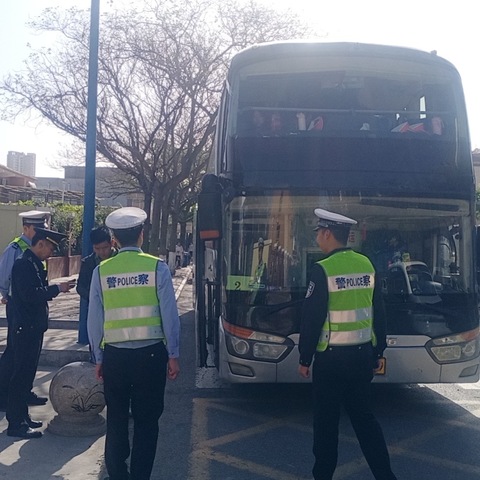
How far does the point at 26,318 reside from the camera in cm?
641

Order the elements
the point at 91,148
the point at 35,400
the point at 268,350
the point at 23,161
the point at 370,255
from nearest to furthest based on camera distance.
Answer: the point at 268,350
the point at 370,255
the point at 35,400
the point at 91,148
the point at 23,161

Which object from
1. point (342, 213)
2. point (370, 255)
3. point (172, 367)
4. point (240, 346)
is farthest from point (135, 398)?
point (370, 255)

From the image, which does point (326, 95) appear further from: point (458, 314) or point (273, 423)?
point (273, 423)

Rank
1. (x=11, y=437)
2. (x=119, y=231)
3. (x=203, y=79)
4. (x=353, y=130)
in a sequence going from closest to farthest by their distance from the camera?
(x=119, y=231), (x=11, y=437), (x=353, y=130), (x=203, y=79)

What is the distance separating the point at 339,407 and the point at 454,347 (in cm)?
273

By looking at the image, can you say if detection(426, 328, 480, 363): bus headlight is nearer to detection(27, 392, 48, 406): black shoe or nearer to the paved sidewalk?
the paved sidewalk

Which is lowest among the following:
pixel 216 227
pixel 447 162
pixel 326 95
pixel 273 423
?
pixel 273 423

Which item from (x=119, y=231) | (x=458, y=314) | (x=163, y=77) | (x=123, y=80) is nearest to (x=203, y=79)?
(x=163, y=77)

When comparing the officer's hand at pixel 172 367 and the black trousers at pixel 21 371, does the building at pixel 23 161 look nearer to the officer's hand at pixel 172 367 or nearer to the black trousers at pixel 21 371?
the black trousers at pixel 21 371

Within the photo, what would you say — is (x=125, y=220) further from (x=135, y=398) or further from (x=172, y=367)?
(x=135, y=398)

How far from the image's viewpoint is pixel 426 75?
7.91m

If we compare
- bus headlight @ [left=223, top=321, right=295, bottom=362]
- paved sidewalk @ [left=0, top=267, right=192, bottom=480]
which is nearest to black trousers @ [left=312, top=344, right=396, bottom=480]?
paved sidewalk @ [left=0, top=267, right=192, bottom=480]

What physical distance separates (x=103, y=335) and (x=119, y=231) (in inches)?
27.6

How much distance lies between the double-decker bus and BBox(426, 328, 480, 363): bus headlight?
0.01m
